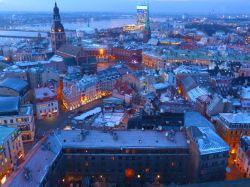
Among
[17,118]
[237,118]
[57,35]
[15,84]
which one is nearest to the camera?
[237,118]

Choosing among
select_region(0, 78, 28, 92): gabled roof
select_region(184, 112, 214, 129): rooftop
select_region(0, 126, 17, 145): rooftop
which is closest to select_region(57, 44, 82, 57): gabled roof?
select_region(0, 78, 28, 92): gabled roof

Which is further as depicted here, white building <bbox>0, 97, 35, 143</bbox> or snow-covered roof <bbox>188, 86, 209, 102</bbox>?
snow-covered roof <bbox>188, 86, 209, 102</bbox>

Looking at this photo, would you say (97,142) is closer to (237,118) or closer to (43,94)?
(237,118)

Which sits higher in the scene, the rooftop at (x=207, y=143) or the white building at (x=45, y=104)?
the rooftop at (x=207, y=143)

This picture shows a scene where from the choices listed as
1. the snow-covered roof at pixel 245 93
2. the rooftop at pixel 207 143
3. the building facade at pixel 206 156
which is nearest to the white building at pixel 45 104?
the building facade at pixel 206 156

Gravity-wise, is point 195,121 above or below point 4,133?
above

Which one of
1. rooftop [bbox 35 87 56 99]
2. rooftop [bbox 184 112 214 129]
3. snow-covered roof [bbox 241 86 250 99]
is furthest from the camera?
snow-covered roof [bbox 241 86 250 99]

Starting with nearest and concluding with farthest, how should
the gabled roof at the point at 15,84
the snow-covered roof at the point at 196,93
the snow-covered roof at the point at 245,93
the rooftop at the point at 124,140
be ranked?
the rooftop at the point at 124,140 → the snow-covered roof at the point at 196,93 → the snow-covered roof at the point at 245,93 → the gabled roof at the point at 15,84

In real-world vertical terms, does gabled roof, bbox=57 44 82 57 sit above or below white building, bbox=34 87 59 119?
above

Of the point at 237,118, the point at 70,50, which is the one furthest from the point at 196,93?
the point at 70,50

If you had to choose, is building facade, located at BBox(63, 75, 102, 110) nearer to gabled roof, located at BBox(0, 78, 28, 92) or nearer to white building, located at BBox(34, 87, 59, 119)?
white building, located at BBox(34, 87, 59, 119)

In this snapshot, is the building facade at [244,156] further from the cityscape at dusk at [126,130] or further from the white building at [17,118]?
the white building at [17,118]

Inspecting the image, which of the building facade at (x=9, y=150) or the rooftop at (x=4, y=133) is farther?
the rooftop at (x=4, y=133)
